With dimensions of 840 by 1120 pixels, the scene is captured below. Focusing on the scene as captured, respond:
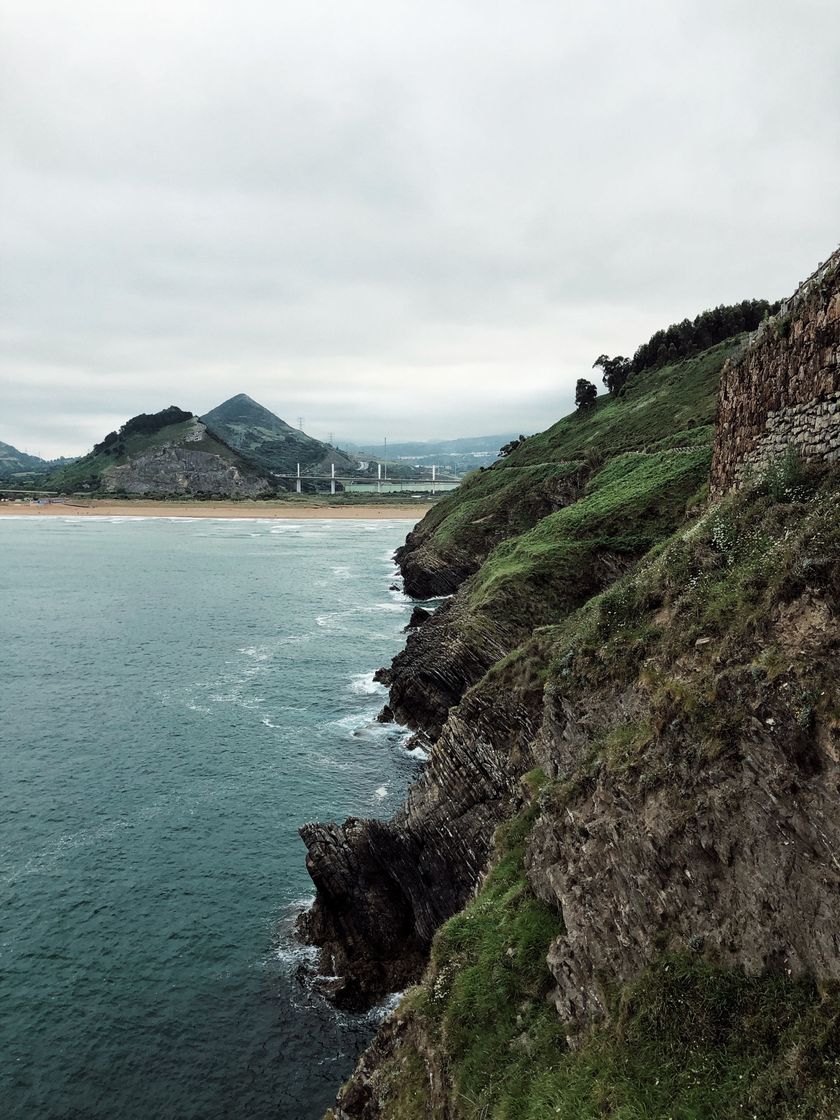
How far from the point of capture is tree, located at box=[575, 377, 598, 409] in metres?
118

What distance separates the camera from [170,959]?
80.4ft

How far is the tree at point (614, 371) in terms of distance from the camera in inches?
4626

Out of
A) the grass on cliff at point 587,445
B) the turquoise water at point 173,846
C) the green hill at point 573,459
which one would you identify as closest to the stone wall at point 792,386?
the turquoise water at point 173,846

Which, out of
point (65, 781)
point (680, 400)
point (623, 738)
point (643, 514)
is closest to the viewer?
point (623, 738)

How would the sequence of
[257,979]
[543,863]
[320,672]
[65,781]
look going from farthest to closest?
[320,672] → [65,781] → [257,979] → [543,863]

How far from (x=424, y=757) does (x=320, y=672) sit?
1786cm

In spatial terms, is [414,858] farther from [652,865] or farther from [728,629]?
[728,629]

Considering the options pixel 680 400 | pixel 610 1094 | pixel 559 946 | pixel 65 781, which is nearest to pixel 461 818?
pixel 559 946

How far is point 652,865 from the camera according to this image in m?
12.5

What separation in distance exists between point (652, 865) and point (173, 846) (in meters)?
25.5

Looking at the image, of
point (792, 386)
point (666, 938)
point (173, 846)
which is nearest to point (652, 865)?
point (666, 938)

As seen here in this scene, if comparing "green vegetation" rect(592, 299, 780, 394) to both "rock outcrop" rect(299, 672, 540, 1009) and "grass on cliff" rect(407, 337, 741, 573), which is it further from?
"rock outcrop" rect(299, 672, 540, 1009)

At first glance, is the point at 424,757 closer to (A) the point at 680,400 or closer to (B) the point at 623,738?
(B) the point at 623,738

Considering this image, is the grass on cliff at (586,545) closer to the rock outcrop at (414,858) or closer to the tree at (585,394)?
the rock outcrop at (414,858)
